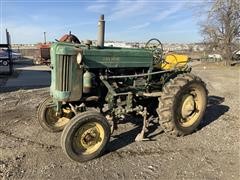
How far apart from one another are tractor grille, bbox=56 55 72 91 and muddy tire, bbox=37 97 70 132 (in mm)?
1057

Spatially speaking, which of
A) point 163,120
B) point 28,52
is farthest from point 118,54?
point 28,52

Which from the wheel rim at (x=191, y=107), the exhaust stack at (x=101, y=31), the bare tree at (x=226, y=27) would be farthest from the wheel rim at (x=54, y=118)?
the bare tree at (x=226, y=27)

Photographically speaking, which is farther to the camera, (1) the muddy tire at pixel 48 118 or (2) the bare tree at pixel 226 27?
(2) the bare tree at pixel 226 27

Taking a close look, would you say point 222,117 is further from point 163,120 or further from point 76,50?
point 76,50

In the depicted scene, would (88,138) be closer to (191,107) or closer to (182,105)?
(182,105)

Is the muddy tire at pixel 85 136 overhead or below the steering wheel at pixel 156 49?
below

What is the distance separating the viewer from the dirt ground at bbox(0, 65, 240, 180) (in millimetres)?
4699

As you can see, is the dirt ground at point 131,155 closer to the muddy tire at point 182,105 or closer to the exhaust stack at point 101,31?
the muddy tire at point 182,105

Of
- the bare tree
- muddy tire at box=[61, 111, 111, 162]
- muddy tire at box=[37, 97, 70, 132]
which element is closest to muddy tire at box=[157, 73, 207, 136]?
muddy tire at box=[61, 111, 111, 162]

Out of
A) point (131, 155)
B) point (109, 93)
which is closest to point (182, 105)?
point (109, 93)

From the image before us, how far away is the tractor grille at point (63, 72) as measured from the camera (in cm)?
521

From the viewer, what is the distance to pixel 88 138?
17.0 ft

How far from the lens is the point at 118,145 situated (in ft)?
19.0

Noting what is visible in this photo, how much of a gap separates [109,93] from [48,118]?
1.48 metres
